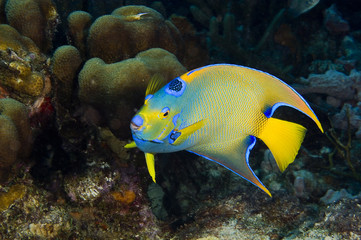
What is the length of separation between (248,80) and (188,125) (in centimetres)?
42

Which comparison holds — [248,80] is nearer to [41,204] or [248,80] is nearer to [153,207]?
[153,207]

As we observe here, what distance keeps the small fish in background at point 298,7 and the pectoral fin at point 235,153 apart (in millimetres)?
5189

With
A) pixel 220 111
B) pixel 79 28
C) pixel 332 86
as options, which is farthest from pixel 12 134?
pixel 332 86

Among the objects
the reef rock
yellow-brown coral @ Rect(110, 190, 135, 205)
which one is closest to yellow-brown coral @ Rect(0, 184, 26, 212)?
yellow-brown coral @ Rect(110, 190, 135, 205)

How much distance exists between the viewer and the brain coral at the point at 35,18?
2.95m

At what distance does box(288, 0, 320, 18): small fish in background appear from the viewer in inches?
226

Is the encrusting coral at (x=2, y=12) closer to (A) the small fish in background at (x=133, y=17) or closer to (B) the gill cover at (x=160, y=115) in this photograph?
(A) the small fish in background at (x=133, y=17)

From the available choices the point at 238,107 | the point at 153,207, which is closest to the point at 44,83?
the point at 153,207

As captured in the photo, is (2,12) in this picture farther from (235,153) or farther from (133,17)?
(235,153)

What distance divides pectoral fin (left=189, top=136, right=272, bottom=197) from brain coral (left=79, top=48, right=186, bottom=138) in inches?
38.6

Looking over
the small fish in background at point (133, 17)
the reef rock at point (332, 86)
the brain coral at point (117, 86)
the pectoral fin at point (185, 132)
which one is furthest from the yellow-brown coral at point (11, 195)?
the reef rock at point (332, 86)

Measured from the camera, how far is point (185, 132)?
1512mm

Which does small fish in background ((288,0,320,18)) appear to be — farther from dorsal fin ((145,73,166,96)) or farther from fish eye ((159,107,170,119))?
fish eye ((159,107,170,119))

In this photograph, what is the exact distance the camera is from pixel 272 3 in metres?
6.23
